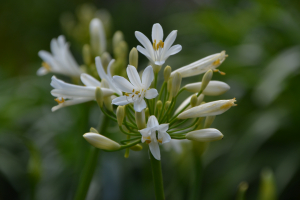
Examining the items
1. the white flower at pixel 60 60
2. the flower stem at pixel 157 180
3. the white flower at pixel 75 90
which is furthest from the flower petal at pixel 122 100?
the white flower at pixel 60 60

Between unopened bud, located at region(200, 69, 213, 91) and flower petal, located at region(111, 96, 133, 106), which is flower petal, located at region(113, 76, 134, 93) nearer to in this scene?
flower petal, located at region(111, 96, 133, 106)

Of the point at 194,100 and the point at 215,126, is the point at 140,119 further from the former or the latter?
the point at 215,126

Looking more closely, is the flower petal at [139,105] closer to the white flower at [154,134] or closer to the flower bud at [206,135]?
the white flower at [154,134]

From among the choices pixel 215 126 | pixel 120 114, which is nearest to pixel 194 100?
pixel 120 114

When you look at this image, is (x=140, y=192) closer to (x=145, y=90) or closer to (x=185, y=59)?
(x=145, y=90)

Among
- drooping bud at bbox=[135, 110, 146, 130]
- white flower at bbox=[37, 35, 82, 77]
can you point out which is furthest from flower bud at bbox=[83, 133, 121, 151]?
white flower at bbox=[37, 35, 82, 77]

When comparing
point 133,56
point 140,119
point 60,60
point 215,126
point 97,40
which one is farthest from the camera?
point 215,126

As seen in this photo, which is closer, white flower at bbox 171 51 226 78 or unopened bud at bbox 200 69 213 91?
unopened bud at bbox 200 69 213 91
